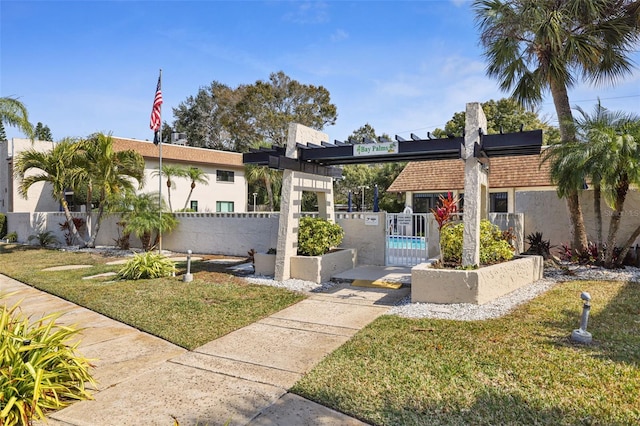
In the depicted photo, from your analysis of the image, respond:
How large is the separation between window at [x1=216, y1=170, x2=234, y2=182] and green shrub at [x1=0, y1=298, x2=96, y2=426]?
24.1 meters

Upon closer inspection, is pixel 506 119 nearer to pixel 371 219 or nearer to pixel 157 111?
pixel 371 219

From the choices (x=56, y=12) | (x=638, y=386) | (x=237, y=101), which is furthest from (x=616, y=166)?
(x=237, y=101)

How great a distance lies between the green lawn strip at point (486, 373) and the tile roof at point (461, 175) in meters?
14.0

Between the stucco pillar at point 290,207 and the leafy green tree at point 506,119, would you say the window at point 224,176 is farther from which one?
the stucco pillar at point 290,207

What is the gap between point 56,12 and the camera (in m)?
10.5

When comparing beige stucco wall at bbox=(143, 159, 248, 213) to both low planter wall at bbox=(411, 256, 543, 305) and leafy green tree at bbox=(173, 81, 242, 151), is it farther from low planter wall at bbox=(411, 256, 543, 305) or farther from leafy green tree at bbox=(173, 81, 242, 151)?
low planter wall at bbox=(411, 256, 543, 305)

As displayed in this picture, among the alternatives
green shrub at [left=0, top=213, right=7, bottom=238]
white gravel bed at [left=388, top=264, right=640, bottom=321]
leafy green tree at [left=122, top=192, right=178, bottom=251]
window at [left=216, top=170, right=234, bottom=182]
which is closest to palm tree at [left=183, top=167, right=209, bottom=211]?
window at [left=216, top=170, right=234, bottom=182]

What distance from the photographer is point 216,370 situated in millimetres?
4258

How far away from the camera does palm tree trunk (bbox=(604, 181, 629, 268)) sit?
8.95 m

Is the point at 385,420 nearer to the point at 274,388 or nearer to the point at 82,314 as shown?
the point at 274,388

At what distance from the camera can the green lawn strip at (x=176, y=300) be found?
5805 millimetres

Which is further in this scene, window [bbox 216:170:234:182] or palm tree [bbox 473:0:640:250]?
window [bbox 216:170:234:182]

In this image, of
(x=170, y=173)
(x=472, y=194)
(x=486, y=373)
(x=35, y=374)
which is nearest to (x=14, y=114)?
(x=170, y=173)

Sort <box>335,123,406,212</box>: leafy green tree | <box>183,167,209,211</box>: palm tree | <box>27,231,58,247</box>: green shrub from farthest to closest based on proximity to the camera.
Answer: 1. <box>335,123,406,212</box>: leafy green tree
2. <box>183,167,209,211</box>: palm tree
3. <box>27,231,58,247</box>: green shrub
